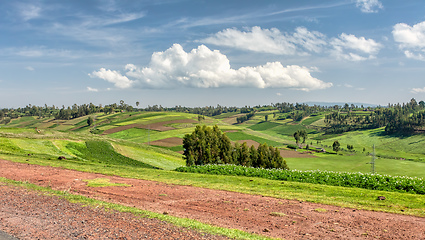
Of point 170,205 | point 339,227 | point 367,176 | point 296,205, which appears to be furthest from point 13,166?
point 367,176

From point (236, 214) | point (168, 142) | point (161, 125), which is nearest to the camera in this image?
point (236, 214)

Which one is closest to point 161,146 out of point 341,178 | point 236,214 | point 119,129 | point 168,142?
point 168,142

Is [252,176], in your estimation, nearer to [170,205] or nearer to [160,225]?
[170,205]

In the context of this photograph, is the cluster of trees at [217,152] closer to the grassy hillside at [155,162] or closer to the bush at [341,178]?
the grassy hillside at [155,162]

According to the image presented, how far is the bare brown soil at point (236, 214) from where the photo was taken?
12.9 metres

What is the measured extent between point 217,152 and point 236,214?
45765 mm

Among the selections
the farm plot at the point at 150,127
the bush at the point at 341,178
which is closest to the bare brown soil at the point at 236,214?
the bush at the point at 341,178

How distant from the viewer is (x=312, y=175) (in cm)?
3017

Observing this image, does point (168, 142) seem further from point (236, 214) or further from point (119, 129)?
point (236, 214)

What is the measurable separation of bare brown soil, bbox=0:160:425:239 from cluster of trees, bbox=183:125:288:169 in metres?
37.2

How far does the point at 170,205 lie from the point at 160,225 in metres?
4.63

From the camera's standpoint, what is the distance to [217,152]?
61.4 meters

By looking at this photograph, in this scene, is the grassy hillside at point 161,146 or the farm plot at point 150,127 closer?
the grassy hillside at point 161,146

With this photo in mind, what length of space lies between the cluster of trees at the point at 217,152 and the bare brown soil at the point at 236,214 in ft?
122
